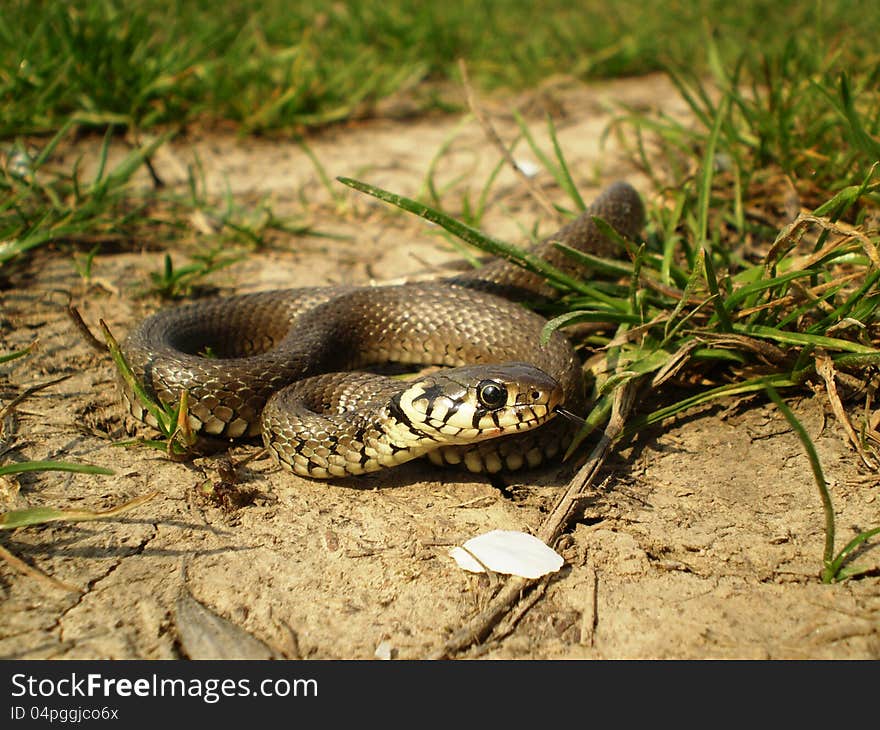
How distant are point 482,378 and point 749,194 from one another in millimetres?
2934

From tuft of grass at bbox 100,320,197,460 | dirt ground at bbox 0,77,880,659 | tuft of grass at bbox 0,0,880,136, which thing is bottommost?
dirt ground at bbox 0,77,880,659

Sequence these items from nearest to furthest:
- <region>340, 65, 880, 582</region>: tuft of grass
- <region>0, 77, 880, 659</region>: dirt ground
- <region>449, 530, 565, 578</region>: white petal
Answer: <region>0, 77, 880, 659</region>: dirt ground, <region>449, 530, 565, 578</region>: white petal, <region>340, 65, 880, 582</region>: tuft of grass

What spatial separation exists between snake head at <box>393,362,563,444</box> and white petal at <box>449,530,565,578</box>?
46 centimetres

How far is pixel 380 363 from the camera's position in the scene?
4.81 meters

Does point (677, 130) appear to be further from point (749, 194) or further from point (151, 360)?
point (151, 360)

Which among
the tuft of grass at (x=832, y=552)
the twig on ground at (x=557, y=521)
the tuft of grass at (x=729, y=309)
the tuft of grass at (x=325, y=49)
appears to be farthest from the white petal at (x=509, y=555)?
the tuft of grass at (x=325, y=49)

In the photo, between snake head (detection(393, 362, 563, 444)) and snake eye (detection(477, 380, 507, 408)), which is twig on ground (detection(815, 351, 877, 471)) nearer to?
snake head (detection(393, 362, 563, 444))

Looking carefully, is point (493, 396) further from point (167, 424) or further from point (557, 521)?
point (167, 424)

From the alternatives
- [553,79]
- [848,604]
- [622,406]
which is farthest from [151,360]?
[553,79]

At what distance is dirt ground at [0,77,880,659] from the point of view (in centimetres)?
275

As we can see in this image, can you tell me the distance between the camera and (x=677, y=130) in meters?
5.88

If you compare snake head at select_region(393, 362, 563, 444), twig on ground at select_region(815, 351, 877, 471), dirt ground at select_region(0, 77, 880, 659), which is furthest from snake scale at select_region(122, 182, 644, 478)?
twig on ground at select_region(815, 351, 877, 471)

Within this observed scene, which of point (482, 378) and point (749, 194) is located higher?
point (749, 194)

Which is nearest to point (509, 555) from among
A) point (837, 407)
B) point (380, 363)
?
point (837, 407)
